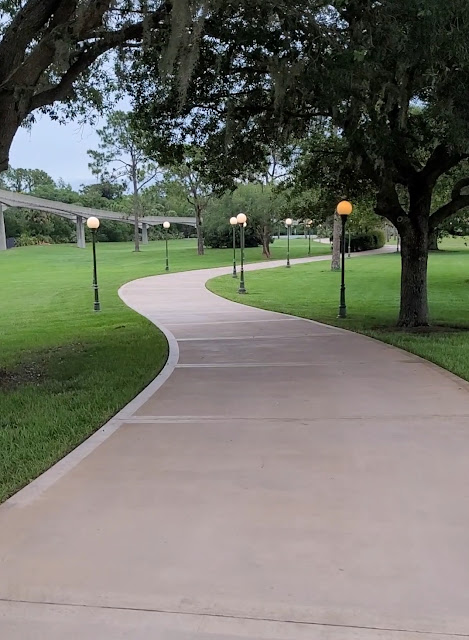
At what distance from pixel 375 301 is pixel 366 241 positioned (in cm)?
4497

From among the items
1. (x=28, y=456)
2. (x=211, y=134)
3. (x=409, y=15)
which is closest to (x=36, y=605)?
(x=28, y=456)

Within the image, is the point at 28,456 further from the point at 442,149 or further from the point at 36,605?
the point at 442,149

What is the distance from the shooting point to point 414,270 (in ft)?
39.7

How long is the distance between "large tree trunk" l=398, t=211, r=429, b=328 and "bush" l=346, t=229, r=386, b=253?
4686 cm

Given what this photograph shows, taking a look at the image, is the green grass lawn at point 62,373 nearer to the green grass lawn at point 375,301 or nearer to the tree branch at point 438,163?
the green grass lawn at point 375,301

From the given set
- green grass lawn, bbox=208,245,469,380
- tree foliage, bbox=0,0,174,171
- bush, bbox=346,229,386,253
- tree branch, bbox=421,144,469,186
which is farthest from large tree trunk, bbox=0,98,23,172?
bush, bbox=346,229,386,253

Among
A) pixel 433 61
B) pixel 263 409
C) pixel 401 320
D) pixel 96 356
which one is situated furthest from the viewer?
pixel 401 320

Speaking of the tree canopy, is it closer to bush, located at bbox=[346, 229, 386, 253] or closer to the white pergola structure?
bush, located at bbox=[346, 229, 386, 253]

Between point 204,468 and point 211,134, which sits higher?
point 211,134

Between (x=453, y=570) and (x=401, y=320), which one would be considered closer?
(x=453, y=570)

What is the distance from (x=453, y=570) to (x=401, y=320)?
10.1 m

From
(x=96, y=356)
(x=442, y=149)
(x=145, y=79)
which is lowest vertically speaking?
(x=96, y=356)

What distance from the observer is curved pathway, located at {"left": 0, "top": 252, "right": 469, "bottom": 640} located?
98.4 inches

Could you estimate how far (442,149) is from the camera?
10.9 m
